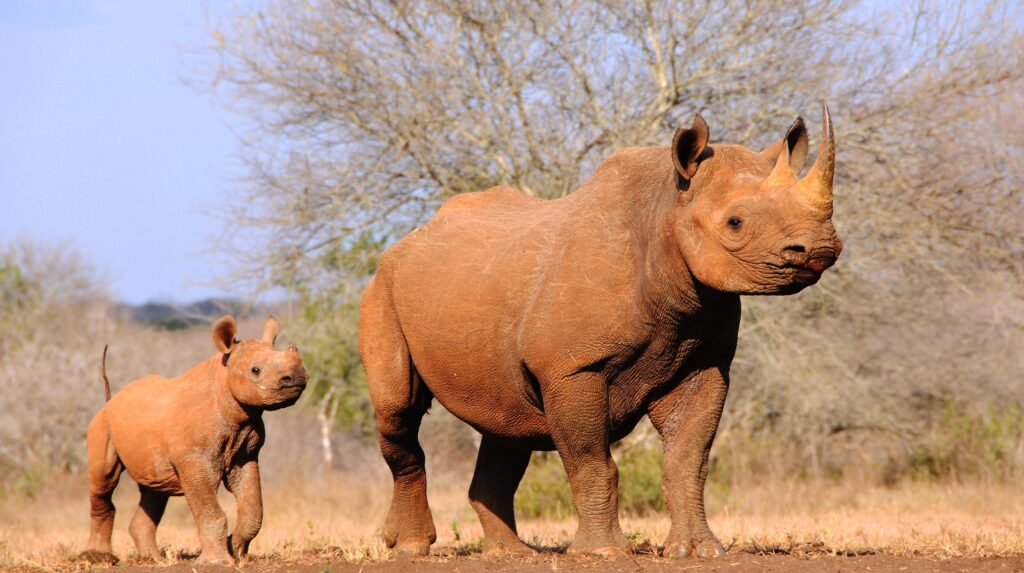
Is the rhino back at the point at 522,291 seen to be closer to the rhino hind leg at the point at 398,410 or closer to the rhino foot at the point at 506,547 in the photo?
the rhino hind leg at the point at 398,410

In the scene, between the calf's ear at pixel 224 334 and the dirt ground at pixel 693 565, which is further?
the calf's ear at pixel 224 334

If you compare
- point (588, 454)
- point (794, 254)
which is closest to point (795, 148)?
point (794, 254)

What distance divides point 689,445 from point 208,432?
10.2ft

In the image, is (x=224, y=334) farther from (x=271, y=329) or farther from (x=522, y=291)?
(x=522, y=291)

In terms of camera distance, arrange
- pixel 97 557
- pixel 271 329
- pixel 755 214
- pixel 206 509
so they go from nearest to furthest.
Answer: pixel 755 214, pixel 206 509, pixel 271 329, pixel 97 557

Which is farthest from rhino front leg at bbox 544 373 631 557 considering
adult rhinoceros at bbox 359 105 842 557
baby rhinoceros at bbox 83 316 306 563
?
baby rhinoceros at bbox 83 316 306 563

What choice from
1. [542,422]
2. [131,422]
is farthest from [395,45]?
[542,422]

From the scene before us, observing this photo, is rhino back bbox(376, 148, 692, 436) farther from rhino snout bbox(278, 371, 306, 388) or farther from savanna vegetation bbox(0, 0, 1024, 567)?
savanna vegetation bbox(0, 0, 1024, 567)

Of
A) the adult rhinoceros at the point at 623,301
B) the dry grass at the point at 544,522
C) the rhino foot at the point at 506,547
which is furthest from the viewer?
the dry grass at the point at 544,522

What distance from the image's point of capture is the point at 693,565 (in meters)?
6.10

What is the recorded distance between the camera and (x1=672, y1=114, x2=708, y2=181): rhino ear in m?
6.13

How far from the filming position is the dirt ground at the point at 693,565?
5.96 metres

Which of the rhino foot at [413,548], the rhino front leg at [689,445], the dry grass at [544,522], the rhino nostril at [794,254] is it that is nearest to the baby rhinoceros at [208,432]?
the dry grass at [544,522]

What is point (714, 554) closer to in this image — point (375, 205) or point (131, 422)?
point (131, 422)
